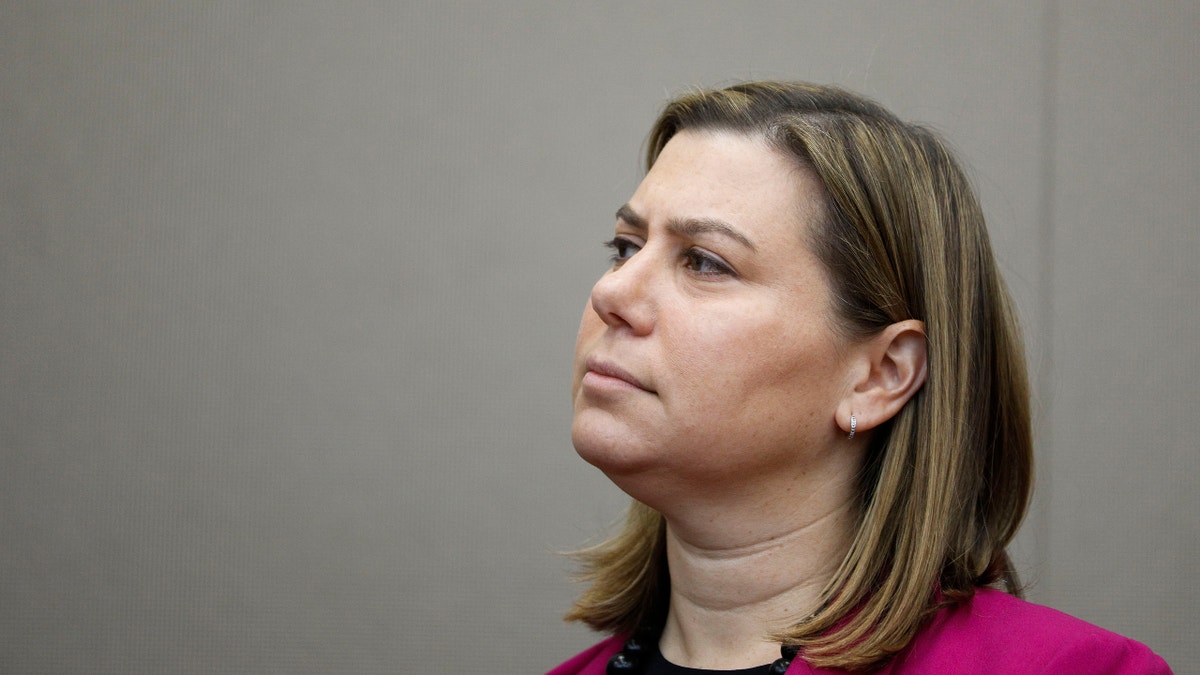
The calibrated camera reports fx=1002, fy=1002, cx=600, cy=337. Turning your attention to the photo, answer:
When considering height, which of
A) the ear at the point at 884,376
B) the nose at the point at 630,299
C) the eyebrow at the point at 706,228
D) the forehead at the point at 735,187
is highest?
the forehead at the point at 735,187

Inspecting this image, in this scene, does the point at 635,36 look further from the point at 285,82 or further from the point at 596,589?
the point at 596,589

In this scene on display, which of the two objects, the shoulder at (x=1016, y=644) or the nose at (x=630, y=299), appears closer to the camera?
the shoulder at (x=1016, y=644)

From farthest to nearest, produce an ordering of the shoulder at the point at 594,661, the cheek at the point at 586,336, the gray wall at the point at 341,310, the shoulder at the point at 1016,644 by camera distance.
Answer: the gray wall at the point at 341,310 < the shoulder at the point at 594,661 < the cheek at the point at 586,336 < the shoulder at the point at 1016,644

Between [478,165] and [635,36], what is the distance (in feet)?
1.45

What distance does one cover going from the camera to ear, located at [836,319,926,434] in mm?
1230

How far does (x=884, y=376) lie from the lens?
49.6 inches

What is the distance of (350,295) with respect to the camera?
2162 mm

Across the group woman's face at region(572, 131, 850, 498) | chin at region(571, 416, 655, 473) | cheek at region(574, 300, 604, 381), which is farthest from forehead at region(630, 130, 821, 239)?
chin at region(571, 416, 655, 473)

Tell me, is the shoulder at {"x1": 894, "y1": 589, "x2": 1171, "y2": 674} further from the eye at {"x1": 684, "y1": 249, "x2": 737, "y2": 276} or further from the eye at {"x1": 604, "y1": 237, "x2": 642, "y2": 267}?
the eye at {"x1": 604, "y1": 237, "x2": 642, "y2": 267}

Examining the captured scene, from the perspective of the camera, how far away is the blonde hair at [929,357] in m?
1.16

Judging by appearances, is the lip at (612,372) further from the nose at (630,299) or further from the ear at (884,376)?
the ear at (884,376)

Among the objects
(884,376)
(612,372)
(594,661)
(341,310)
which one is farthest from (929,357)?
(341,310)

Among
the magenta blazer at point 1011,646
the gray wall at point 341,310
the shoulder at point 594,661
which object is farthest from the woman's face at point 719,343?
the gray wall at point 341,310

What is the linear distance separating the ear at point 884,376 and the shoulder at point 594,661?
20.1 inches
